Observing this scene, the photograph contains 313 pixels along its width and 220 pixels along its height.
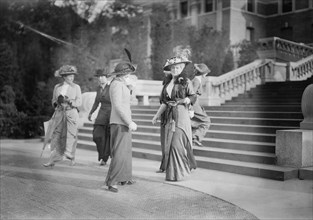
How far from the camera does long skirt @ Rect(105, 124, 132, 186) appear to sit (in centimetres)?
412

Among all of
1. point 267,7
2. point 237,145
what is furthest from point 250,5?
point 237,145

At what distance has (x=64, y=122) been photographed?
19.5 feet

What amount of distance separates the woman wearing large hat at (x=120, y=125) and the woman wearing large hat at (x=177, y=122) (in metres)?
0.55

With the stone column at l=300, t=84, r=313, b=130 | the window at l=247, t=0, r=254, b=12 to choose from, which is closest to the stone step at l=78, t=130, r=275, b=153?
the stone column at l=300, t=84, r=313, b=130

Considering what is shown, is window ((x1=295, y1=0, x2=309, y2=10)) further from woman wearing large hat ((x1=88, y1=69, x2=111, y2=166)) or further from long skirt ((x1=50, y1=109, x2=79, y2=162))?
long skirt ((x1=50, y1=109, x2=79, y2=162))

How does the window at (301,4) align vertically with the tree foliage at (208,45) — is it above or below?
below

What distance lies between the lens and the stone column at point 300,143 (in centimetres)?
474

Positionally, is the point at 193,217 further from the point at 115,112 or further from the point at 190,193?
the point at 115,112

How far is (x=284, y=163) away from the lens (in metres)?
4.88

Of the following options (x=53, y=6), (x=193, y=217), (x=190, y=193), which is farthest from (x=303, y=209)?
(x=53, y=6)

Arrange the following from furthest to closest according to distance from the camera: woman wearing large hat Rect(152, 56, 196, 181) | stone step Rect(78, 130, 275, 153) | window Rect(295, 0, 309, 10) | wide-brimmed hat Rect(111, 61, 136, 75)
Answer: stone step Rect(78, 130, 275, 153) < woman wearing large hat Rect(152, 56, 196, 181) < wide-brimmed hat Rect(111, 61, 136, 75) < window Rect(295, 0, 309, 10)

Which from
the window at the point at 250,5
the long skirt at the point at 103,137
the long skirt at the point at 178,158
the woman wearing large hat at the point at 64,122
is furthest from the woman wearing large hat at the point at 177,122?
the window at the point at 250,5

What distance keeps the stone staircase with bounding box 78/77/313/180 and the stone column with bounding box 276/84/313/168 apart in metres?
0.12

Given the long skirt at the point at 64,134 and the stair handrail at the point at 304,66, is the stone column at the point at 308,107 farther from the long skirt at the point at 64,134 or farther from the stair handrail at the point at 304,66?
the long skirt at the point at 64,134
